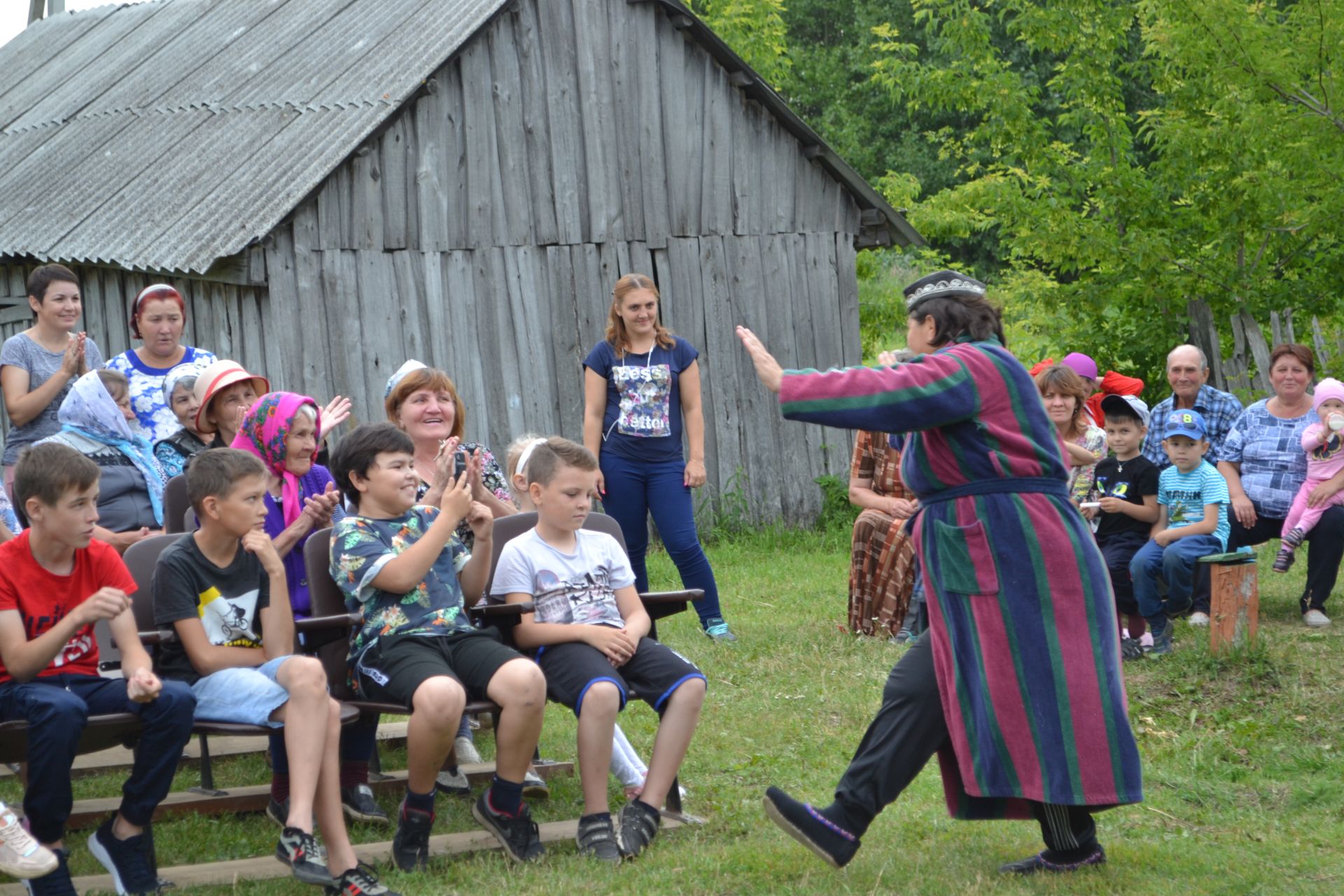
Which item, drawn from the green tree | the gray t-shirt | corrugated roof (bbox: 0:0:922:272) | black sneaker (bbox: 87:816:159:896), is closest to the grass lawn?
black sneaker (bbox: 87:816:159:896)

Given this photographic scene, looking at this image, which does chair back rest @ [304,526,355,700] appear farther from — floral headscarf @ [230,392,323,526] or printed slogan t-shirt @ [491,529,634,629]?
printed slogan t-shirt @ [491,529,634,629]

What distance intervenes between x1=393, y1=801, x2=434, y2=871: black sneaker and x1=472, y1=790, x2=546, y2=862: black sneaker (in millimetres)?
210

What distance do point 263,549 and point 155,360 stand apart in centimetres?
A: 261

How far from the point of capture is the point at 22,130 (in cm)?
1584

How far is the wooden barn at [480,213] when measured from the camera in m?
10.3

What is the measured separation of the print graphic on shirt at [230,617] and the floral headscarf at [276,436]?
612mm

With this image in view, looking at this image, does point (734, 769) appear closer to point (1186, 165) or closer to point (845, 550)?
point (845, 550)

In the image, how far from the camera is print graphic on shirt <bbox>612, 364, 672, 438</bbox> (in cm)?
791

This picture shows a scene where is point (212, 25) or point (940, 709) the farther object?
point (212, 25)

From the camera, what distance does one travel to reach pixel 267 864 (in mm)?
4551

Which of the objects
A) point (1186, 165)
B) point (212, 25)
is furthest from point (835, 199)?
point (212, 25)

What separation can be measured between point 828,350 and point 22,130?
932 cm

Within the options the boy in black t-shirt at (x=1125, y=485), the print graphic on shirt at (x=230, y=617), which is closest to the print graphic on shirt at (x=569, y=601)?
the print graphic on shirt at (x=230, y=617)

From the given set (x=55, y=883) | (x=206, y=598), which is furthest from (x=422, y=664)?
(x=55, y=883)
